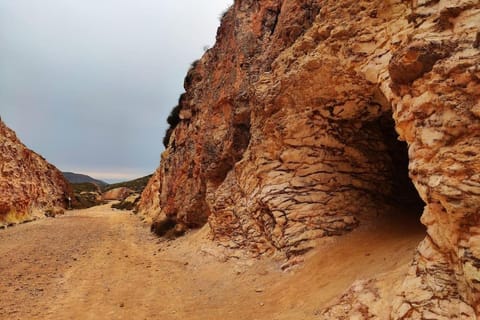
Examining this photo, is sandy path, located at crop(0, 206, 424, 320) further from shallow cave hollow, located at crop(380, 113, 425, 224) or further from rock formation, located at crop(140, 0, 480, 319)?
shallow cave hollow, located at crop(380, 113, 425, 224)

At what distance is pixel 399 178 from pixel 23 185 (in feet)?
117

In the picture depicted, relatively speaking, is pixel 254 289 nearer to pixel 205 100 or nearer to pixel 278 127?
pixel 278 127

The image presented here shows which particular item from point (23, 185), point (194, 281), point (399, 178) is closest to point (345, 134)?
point (399, 178)

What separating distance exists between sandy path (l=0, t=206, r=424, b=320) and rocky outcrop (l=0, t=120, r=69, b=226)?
59.2 ft

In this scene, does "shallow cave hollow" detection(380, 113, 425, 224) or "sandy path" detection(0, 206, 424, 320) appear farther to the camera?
"shallow cave hollow" detection(380, 113, 425, 224)

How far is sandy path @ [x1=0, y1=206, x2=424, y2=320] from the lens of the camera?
26.5ft

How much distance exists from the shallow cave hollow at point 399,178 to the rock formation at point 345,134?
0.18 ft

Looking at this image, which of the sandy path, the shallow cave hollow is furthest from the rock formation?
the sandy path

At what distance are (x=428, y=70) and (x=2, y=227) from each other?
29.1m

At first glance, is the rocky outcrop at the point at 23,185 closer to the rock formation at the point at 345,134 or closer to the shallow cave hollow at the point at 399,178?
the rock formation at the point at 345,134

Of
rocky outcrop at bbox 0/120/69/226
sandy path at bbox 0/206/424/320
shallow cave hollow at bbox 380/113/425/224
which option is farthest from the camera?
rocky outcrop at bbox 0/120/69/226

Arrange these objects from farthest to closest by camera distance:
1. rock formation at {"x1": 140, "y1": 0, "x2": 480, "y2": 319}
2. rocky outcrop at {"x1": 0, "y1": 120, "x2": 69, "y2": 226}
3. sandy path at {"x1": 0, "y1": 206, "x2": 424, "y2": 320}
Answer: rocky outcrop at {"x1": 0, "y1": 120, "x2": 69, "y2": 226} → sandy path at {"x1": 0, "y1": 206, "x2": 424, "y2": 320} → rock formation at {"x1": 140, "y1": 0, "x2": 480, "y2": 319}

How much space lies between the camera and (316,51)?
36.0 feet

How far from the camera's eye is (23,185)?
3512 cm
